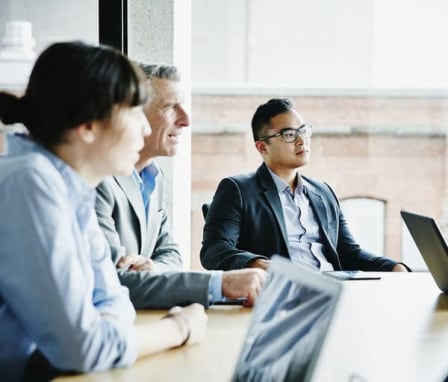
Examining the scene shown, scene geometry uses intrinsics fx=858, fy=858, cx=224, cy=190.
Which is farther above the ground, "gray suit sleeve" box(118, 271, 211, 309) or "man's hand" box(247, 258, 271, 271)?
"gray suit sleeve" box(118, 271, 211, 309)

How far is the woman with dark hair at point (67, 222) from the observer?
1.62m

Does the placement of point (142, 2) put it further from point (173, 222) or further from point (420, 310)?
point (420, 310)

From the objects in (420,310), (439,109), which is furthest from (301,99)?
(420,310)

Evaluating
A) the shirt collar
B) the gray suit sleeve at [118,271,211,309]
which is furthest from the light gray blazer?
the shirt collar

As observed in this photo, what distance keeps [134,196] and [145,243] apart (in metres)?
0.18

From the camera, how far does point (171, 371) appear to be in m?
1.70

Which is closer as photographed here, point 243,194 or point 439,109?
point 243,194

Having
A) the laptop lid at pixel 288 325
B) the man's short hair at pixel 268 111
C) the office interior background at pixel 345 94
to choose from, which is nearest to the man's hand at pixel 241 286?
the laptop lid at pixel 288 325

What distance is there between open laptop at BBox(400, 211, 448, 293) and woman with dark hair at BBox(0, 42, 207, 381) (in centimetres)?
85

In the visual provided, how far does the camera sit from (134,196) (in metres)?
2.71

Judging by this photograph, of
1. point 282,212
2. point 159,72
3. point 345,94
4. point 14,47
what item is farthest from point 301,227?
point 345,94

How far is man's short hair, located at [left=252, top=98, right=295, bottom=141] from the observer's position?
3.70m

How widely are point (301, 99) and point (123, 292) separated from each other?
4.57m

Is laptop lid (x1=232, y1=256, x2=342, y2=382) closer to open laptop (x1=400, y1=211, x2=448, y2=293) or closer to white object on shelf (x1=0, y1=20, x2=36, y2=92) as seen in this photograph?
open laptop (x1=400, y1=211, x2=448, y2=293)
